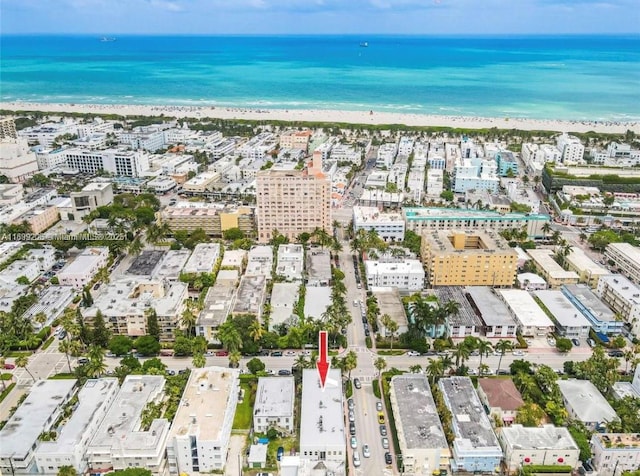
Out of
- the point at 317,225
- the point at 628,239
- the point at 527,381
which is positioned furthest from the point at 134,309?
the point at 628,239

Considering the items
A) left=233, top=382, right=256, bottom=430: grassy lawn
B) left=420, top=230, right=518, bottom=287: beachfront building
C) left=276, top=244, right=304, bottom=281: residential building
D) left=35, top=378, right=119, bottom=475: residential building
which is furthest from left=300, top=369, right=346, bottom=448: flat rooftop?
left=420, top=230, right=518, bottom=287: beachfront building

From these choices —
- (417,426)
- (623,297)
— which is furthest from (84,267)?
(623,297)

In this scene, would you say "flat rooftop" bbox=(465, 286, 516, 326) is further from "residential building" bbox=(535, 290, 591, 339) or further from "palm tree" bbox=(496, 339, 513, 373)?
"residential building" bbox=(535, 290, 591, 339)

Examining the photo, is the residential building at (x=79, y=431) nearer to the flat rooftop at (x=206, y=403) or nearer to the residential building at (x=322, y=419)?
the flat rooftop at (x=206, y=403)

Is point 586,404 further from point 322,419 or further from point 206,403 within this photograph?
point 206,403

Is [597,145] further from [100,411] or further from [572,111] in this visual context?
[100,411]
